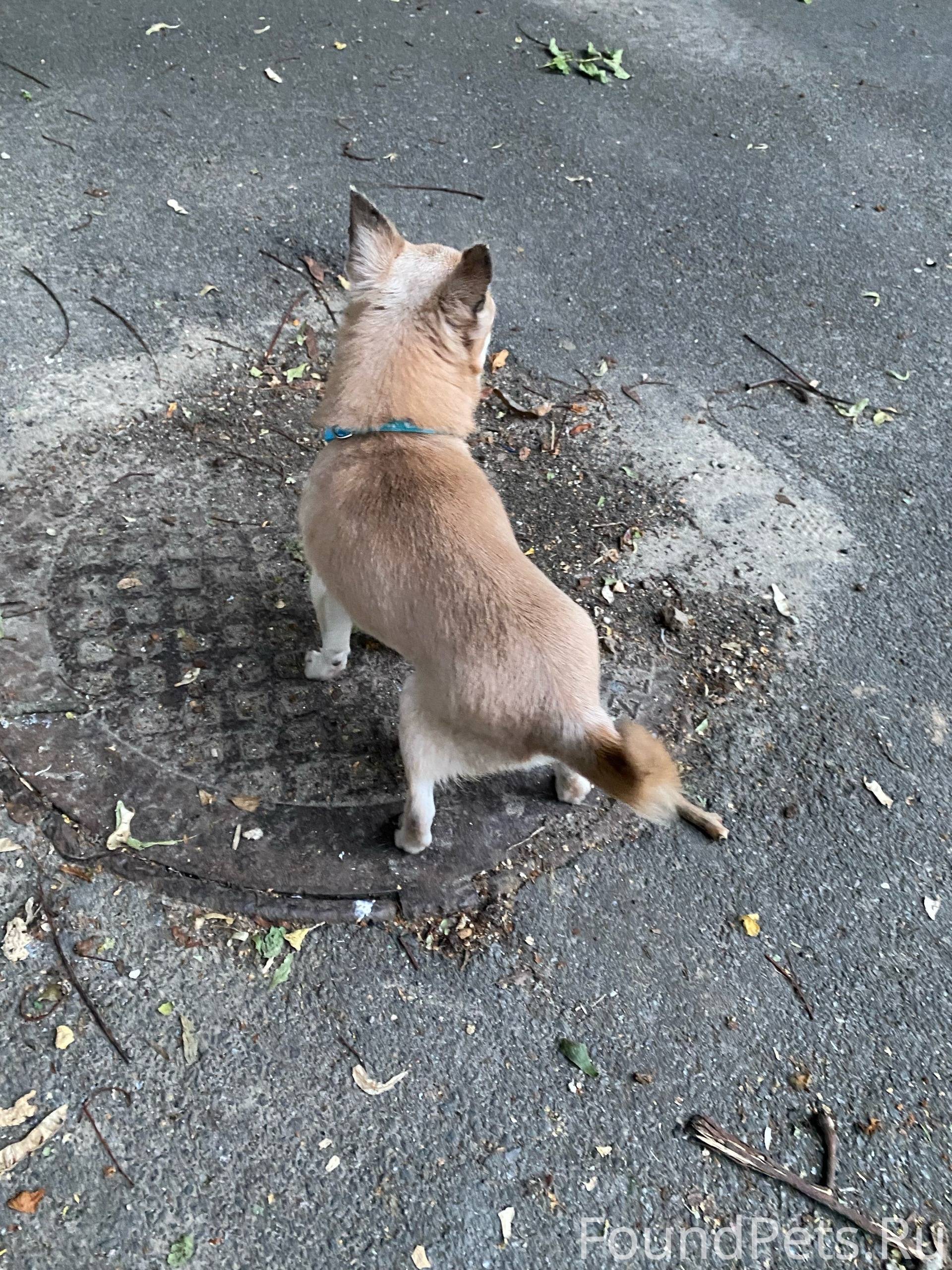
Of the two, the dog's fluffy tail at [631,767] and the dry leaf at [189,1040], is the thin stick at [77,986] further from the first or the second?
the dog's fluffy tail at [631,767]

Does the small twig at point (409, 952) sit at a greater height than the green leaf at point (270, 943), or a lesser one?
greater

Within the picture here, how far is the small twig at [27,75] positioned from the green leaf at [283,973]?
215 inches

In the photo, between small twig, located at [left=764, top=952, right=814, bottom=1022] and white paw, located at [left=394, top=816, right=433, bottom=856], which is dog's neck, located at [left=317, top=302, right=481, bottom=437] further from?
small twig, located at [left=764, top=952, right=814, bottom=1022]

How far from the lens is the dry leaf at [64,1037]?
215 centimetres

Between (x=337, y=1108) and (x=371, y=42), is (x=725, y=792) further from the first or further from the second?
(x=371, y=42)

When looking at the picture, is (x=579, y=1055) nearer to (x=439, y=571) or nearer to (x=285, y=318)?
(x=439, y=571)

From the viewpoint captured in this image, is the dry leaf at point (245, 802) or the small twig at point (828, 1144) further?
the dry leaf at point (245, 802)

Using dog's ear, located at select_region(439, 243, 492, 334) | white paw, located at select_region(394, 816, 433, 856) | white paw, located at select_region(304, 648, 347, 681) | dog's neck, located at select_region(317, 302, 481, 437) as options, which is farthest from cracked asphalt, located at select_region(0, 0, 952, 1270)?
dog's ear, located at select_region(439, 243, 492, 334)

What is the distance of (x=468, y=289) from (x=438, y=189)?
3094 mm

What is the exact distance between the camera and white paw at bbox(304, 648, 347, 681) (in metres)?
2.87

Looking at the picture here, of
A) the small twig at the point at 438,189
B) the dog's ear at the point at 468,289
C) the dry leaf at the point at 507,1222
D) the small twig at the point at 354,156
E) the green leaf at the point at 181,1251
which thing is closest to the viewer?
the green leaf at the point at 181,1251

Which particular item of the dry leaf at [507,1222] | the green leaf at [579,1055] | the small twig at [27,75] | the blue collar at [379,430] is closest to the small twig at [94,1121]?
the dry leaf at [507,1222]

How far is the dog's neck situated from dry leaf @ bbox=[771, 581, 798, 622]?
1.55 metres

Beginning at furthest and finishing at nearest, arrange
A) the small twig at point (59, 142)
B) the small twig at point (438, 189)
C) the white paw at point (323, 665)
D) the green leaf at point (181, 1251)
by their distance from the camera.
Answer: the small twig at point (438, 189)
the small twig at point (59, 142)
the white paw at point (323, 665)
the green leaf at point (181, 1251)
